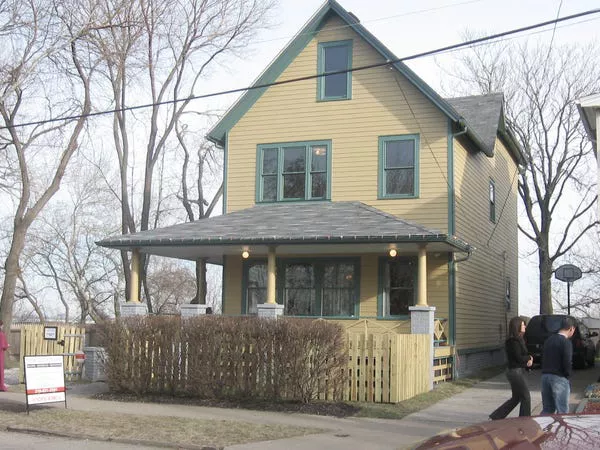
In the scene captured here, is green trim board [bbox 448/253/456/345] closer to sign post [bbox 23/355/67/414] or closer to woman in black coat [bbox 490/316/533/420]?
woman in black coat [bbox 490/316/533/420]

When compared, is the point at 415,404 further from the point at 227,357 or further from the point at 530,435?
the point at 530,435

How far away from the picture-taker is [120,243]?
1916cm

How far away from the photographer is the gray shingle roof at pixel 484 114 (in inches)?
914

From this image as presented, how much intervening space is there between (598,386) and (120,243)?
12.1 metres

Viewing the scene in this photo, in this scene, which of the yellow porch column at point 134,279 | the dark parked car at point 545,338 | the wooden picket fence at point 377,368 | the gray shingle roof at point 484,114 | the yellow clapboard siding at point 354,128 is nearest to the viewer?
the wooden picket fence at point 377,368

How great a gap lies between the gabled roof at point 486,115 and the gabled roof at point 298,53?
1.92ft

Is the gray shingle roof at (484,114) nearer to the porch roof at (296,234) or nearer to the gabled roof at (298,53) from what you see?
the gabled roof at (298,53)

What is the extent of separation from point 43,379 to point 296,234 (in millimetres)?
6913

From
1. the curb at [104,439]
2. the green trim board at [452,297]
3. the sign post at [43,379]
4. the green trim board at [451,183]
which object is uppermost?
the green trim board at [451,183]

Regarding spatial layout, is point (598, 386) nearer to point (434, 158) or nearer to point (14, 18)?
point (434, 158)

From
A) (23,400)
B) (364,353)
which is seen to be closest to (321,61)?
(364,353)

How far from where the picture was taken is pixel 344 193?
20719 mm

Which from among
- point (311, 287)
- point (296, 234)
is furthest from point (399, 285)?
point (296, 234)

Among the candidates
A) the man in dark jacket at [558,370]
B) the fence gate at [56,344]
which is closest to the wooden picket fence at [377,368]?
the man in dark jacket at [558,370]
